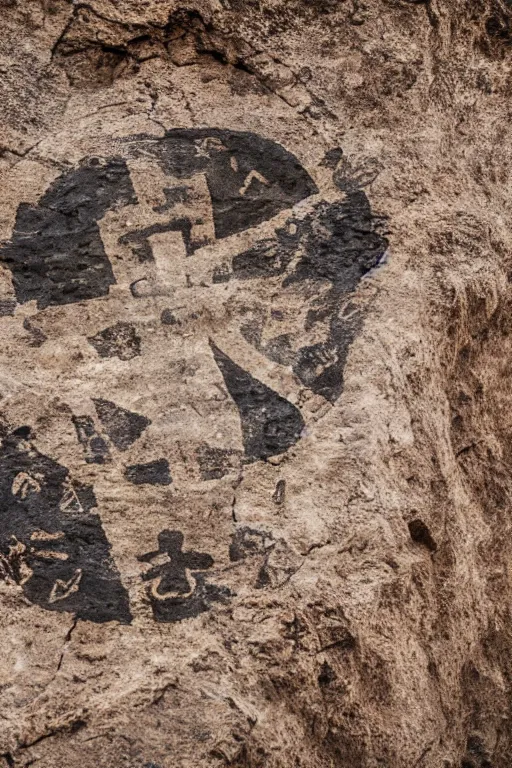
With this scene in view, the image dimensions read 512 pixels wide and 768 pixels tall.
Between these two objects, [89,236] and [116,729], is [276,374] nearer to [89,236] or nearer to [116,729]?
[89,236]

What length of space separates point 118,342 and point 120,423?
0.17m

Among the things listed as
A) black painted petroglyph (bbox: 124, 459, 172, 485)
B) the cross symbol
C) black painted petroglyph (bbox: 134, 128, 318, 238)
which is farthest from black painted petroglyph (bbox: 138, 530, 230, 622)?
black painted petroglyph (bbox: 134, 128, 318, 238)

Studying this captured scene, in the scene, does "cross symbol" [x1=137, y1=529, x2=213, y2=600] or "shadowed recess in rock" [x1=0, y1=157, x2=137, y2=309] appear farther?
"shadowed recess in rock" [x1=0, y1=157, x2=137, y2=309]

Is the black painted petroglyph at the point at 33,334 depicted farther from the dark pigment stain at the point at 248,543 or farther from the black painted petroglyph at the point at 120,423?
the dark pigment stain at the point at 248,543

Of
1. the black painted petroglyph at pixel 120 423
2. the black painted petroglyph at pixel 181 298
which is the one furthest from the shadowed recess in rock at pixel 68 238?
the black painted petroglyph at pixel 120 423

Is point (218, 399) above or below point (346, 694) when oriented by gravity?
above

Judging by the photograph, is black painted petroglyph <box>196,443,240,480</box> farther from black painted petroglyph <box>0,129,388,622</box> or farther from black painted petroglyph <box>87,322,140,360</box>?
black painted petroglyph <box>87,322,140,360</box>

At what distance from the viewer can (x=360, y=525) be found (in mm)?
1597

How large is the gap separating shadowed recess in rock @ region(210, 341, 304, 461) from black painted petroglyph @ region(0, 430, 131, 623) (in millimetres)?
330

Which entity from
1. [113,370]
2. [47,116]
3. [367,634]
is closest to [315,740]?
[367,634]

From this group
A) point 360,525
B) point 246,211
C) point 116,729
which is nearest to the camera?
point 116,729

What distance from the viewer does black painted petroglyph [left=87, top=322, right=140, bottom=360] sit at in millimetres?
1659

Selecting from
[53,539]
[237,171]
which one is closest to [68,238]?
[237,171]

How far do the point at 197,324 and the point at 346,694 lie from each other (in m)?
0.78
